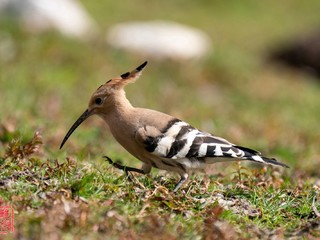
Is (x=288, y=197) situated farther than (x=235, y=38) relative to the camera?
No

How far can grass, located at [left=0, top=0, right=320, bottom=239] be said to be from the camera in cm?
443

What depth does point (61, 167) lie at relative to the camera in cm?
511

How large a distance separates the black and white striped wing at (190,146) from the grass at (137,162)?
0.25 m

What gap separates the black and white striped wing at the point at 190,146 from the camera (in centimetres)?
516

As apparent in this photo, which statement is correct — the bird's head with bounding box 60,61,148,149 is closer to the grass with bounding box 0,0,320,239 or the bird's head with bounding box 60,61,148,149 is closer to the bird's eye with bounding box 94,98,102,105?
the bird's eye with bounding box 94,98,102,105

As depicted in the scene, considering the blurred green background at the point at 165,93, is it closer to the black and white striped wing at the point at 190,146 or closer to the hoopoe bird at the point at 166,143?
the hoopoe bird at the point at 166,143

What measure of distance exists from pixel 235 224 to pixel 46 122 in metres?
4.01

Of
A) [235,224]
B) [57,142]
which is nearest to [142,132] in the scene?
[235,224]

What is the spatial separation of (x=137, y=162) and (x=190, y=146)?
2008mm

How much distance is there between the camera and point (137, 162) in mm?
7172

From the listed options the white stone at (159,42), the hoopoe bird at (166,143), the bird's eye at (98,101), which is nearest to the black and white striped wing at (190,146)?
the hoopoe bird at (166,143)

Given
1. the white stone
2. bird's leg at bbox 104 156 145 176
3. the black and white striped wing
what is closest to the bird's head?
bird's leg at bbox 104 156 145 176

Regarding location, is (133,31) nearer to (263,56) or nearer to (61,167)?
(263,56)

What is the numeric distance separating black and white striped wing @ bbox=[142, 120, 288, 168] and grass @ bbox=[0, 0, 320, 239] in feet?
0.82
